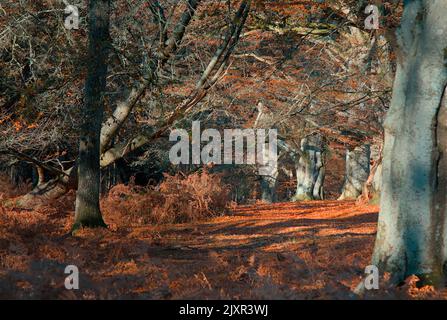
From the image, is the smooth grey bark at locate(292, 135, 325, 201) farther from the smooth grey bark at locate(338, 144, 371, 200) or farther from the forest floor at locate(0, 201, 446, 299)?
the forest floor at locate(0, 201, 446, 299)

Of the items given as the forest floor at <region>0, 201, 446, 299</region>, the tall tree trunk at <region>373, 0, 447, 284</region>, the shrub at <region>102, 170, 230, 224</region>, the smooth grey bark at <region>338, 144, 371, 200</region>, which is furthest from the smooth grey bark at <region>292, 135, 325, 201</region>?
the tall tree trunk at <region>373, 0, 447, 284</region>

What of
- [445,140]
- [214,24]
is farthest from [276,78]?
[445,140]

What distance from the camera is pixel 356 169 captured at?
2722cm

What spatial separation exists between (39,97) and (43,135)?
1138mm

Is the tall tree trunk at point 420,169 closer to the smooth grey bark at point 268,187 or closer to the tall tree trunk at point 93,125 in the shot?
the tall tree trunk at point 93,125

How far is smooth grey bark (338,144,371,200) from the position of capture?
1050 inches

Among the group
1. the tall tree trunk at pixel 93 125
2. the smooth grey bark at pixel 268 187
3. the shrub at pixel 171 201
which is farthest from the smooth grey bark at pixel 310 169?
the tall tree trunk at pixel 93 125

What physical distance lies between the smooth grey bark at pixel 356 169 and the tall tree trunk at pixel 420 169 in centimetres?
1925

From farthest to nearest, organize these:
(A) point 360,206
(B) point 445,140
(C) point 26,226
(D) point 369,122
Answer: (D) point 369,122
(A) point 360,206
(C) point 26,226
(B) point 445,140

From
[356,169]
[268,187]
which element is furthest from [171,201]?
[268,187]

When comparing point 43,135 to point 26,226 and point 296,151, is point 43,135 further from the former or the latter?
point 296,151

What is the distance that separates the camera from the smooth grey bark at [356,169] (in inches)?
1050

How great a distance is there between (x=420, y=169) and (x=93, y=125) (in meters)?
7.65

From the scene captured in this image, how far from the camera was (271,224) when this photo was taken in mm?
14953
